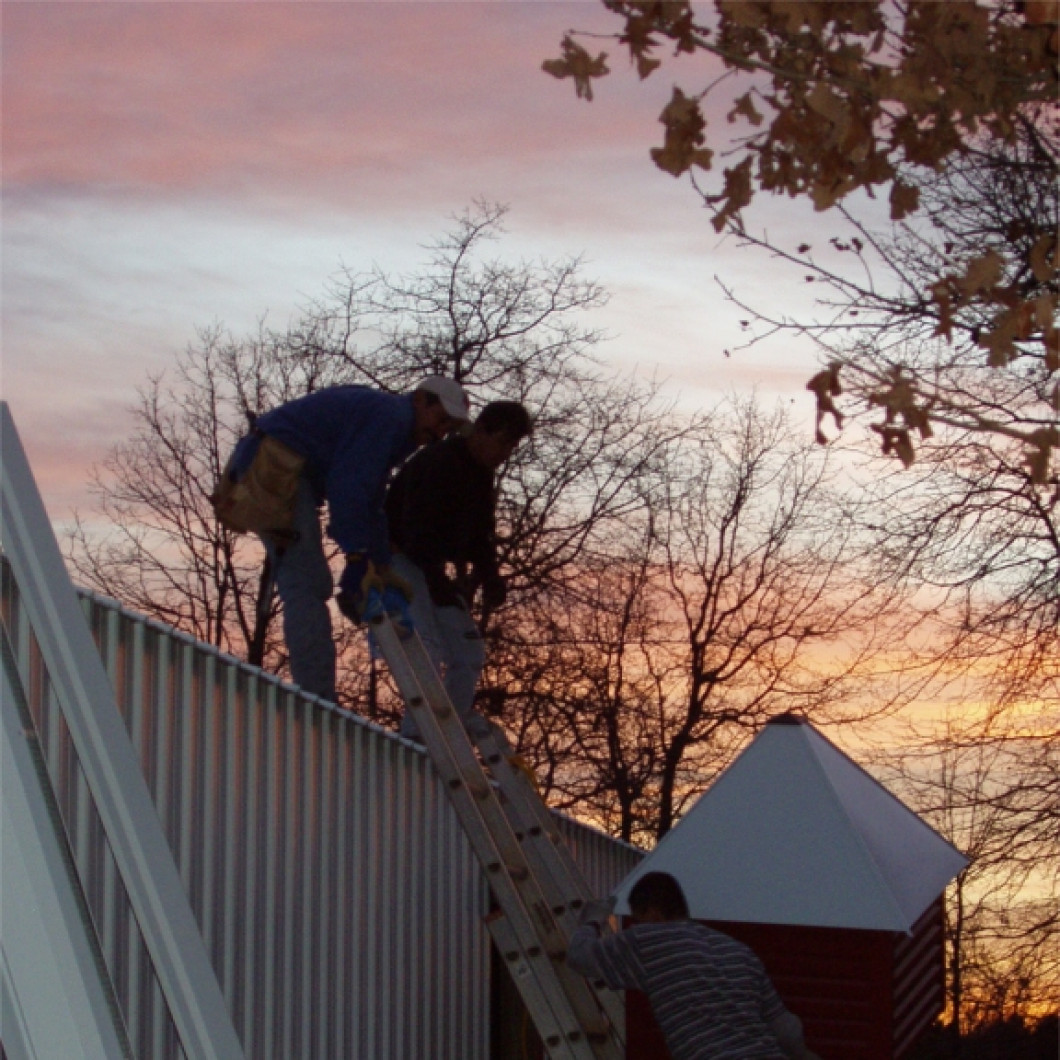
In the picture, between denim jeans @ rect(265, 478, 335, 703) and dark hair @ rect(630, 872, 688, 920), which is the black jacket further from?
dark hair @ rect(630, 872, 688, 920)

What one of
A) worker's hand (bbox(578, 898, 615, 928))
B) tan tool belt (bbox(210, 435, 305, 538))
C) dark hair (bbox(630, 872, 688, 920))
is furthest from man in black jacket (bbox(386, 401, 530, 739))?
dark hair (bbox(630, 872, 688, 920))

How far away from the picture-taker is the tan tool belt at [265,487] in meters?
6.41

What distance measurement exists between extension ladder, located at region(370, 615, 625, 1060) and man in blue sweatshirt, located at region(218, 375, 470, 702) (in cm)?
30

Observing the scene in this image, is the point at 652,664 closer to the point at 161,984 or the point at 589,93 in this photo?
the point at 589,93

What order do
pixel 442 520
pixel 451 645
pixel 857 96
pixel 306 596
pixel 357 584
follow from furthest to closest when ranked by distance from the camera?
pixel 451 645
pixel 442 520
pixel 306 596
pixel 357 584
pixel 857 96

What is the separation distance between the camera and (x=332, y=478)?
6250mm

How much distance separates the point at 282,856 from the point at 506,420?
2.25 meters

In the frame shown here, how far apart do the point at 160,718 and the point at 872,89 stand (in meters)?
2.72

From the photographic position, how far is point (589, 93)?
4.25 m

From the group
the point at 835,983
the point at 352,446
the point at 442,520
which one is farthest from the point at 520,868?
the point at 352,446

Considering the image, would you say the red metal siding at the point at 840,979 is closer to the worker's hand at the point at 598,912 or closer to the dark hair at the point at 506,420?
the worker's hand at the point at 598,912

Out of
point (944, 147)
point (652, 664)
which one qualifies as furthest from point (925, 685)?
point (944, 147)

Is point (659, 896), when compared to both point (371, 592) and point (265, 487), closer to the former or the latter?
point (371, 592)

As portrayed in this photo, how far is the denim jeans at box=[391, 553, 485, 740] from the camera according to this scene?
24.1ft
